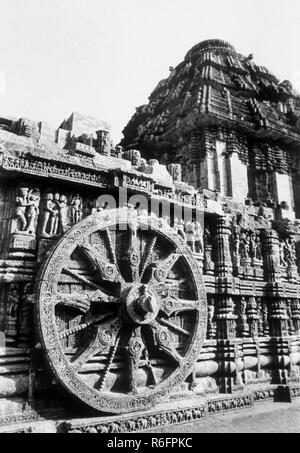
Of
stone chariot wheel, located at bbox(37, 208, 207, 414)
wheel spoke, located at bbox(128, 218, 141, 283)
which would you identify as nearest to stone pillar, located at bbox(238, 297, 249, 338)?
stone chariot wheel, located at bbox(37, 208, 207, 414)

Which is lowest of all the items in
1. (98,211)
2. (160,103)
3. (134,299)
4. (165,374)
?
(165,374)

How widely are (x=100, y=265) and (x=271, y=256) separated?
504cm

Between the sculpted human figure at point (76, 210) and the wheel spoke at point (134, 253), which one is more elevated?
the sculpted human figure at point (76, 210)

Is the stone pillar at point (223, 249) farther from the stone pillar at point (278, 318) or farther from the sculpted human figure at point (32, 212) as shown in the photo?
the sculpted human figure at point (32, 212)

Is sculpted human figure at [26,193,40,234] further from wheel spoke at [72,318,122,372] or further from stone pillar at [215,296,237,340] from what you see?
stone pillar at [215,296,237,340]

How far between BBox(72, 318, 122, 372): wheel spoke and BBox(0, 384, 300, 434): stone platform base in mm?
749

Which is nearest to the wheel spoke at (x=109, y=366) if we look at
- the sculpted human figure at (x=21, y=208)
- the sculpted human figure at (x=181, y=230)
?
the sculpted human figure at (x=21, y=208)

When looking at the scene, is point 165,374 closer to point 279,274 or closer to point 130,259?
point 130,259

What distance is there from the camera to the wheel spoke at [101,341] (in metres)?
5.49

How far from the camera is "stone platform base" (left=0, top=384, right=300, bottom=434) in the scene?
5.02 metres

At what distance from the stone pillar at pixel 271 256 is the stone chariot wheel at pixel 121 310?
9.26 ft

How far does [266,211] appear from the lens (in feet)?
33.3

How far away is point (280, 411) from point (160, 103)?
15410 millimetres
